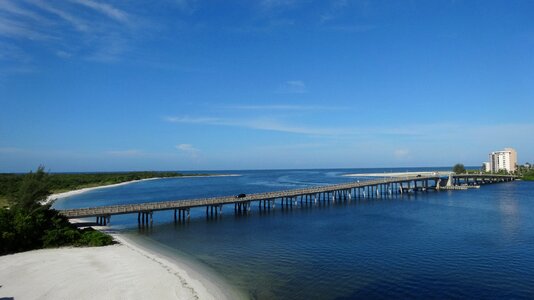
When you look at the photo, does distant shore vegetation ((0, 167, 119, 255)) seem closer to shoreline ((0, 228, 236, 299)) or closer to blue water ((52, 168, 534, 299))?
shoreline ((0, 228, 236, 299))

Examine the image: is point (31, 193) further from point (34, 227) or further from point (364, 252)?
point (364, 252)

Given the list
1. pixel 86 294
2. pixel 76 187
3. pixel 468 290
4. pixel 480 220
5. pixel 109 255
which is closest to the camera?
pixel 86 294

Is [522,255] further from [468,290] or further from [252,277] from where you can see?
[252,277]

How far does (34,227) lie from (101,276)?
12175 mm

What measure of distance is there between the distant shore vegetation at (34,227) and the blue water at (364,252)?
6.80 metres

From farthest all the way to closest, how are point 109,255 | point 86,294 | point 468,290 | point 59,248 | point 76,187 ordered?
point 76,187 → point 59,248 → point 109,255 → point 468,290 → point 86,294

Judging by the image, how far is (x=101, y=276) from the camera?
22.3 meters

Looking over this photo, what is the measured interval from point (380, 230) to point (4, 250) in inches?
1299

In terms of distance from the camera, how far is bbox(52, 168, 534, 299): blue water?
21469 mm

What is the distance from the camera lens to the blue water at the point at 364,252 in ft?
70.4

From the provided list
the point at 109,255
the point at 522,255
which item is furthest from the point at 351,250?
the point at 109,255

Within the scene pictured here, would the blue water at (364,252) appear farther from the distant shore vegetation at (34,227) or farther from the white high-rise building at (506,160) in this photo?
the white high-rise building at (506,160)

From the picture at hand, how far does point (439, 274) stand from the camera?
23.7 metres

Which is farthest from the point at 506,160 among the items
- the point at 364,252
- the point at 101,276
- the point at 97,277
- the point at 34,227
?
the point at 97,277
